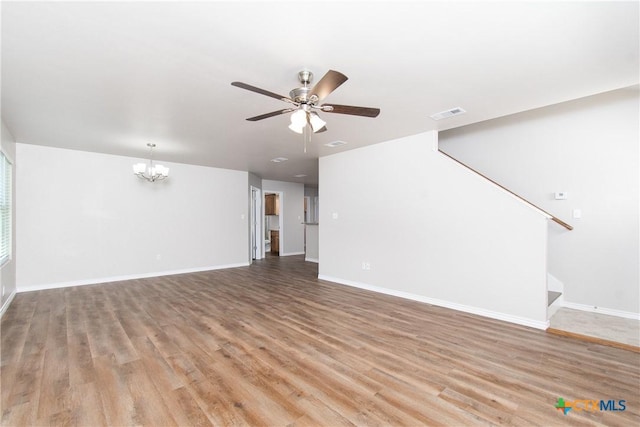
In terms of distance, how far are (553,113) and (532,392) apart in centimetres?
364

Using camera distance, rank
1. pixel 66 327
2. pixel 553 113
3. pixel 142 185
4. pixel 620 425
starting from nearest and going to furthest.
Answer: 1. pixel 620 425
2. pixel 66 327
3. pixel 553 113
4. pixel 142 185

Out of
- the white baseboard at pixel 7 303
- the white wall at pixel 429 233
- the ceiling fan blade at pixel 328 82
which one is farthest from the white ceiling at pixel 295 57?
the white baseboard at pixel 7 303

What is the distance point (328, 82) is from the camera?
1.93 meters

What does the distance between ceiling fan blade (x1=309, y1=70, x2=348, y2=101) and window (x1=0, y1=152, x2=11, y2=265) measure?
4396 mm

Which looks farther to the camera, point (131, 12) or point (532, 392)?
point (532, 392)

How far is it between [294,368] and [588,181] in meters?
4.24

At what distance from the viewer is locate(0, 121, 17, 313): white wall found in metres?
3.65

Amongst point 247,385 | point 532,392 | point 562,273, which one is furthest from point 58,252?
point 562,273

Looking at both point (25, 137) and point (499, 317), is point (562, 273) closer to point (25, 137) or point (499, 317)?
point (499, 317)

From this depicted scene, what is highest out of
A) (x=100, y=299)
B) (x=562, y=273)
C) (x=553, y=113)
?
(x=553, y=113)

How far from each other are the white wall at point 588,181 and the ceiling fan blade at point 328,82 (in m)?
3.55

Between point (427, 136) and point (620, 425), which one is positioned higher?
point (427, 136)

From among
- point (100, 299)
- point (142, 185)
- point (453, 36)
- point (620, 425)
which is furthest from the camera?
point (142, 185)

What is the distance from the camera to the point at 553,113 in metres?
3.85
